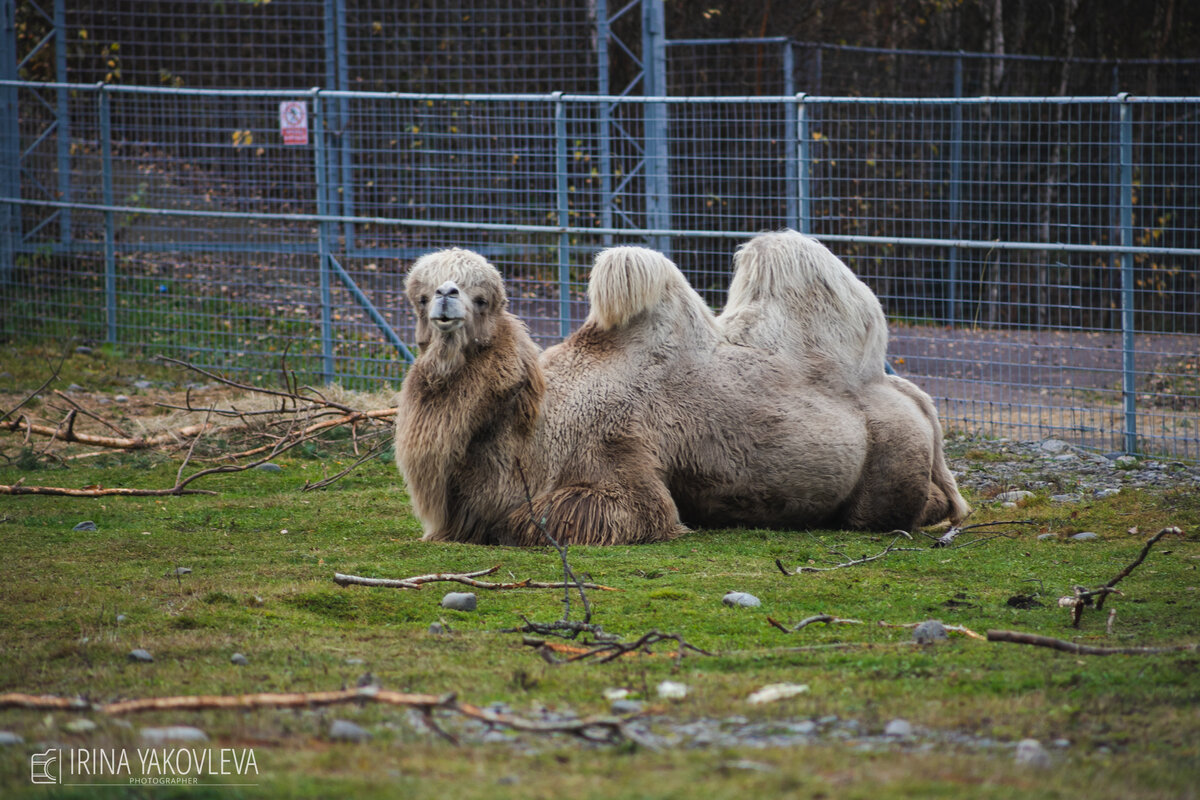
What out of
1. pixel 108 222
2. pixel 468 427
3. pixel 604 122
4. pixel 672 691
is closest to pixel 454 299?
pixel 468 427

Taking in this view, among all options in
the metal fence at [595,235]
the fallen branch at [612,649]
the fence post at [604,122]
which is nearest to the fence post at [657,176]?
the metal fence at [595,235]

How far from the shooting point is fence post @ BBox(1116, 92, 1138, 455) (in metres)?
7.61

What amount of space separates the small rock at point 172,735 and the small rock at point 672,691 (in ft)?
3.64

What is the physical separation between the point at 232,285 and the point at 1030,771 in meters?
9.56

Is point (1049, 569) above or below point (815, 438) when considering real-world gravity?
below

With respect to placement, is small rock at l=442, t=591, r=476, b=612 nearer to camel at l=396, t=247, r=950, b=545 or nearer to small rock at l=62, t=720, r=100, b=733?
camel at l=396, t=247, r=950, b=545

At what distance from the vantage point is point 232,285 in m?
11.0

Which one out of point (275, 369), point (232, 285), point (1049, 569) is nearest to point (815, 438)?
point (1049, 569)

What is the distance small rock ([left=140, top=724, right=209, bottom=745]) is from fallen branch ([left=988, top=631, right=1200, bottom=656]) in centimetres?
222

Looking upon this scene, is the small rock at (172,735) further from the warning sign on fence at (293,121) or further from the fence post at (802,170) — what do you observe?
the warning sign on fence at (293,121)

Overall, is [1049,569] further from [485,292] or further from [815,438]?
[485,292]

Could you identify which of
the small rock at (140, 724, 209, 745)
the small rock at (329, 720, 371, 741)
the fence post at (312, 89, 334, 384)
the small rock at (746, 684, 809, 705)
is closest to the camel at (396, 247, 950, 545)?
the small rock at (746, 684, 809, 705)

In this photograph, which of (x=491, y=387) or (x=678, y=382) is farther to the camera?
(x=678, y=382)

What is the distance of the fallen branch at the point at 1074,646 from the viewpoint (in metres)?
3.51
